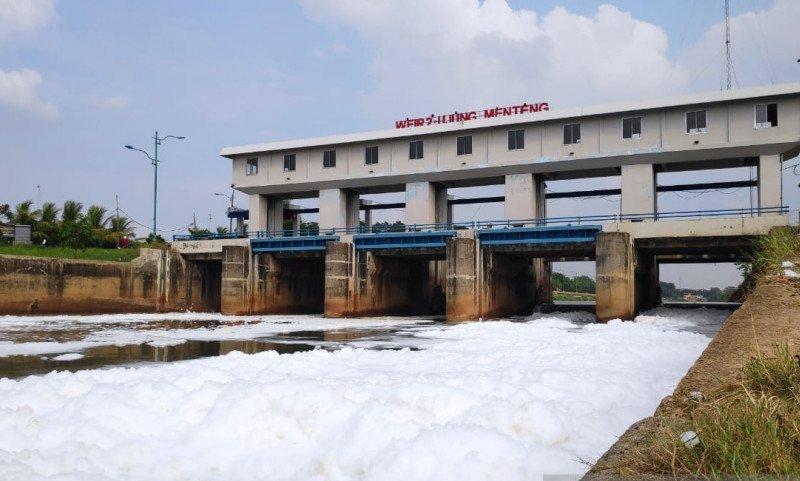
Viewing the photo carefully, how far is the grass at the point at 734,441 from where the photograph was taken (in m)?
4.60

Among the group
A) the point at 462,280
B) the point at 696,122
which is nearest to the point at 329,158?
the point at 462,280

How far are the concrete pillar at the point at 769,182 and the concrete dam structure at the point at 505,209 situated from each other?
0.23 feet

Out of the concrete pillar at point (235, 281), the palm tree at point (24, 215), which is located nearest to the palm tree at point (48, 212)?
the palm tree at point (24, 215)

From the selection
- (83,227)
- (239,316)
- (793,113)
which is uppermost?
(793,113)

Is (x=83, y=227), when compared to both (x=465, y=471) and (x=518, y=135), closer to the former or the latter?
(x=518, y=135)

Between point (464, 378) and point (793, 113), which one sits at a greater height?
point (793, 113)

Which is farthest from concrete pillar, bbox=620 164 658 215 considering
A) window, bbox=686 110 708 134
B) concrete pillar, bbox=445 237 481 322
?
concrete pillar, bbox=445 237 481 322

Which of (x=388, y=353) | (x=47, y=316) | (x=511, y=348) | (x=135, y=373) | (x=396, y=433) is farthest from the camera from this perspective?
(x=47, y=316)

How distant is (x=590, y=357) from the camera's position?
16281 mm

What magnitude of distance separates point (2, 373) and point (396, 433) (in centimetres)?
1110

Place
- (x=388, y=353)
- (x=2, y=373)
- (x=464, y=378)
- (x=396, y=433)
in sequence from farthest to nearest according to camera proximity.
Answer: (x=388, y=353) < (x=2, y=373) < (x=464, y=378) < (x=396, y=433)

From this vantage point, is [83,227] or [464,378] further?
[83,227]

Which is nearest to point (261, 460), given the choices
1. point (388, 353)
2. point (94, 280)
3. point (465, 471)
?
point (465, 471)

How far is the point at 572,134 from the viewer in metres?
39.6
